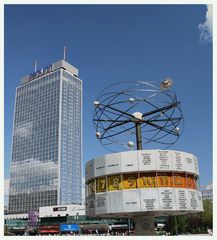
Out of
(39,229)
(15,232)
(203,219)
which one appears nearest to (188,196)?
(203,219)

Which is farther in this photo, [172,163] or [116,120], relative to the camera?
[116,120]

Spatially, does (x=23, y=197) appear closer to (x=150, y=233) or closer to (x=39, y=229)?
(x=39, y=229)

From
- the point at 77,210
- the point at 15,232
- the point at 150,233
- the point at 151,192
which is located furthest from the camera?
the point at 15,232

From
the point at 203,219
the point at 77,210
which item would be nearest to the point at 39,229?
the point at 77,210

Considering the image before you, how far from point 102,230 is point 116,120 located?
10119cm

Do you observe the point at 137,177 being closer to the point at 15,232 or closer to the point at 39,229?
the point at 39,229

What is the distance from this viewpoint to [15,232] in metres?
156

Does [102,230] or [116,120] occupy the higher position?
[116,120]

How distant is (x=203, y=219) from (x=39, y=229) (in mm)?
77745

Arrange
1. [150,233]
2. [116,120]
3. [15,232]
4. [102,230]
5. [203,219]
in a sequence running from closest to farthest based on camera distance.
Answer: [150,233] < [116,120] < [203,219] < [102,230] < [15,232]

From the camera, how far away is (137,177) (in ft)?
99.2

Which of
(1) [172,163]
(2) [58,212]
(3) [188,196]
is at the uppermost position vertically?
(1) [172,163]

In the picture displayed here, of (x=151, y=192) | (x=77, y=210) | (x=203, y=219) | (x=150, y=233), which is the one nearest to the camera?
(x=151, y=192)

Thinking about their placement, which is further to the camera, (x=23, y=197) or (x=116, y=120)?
(x=23, y=197)
